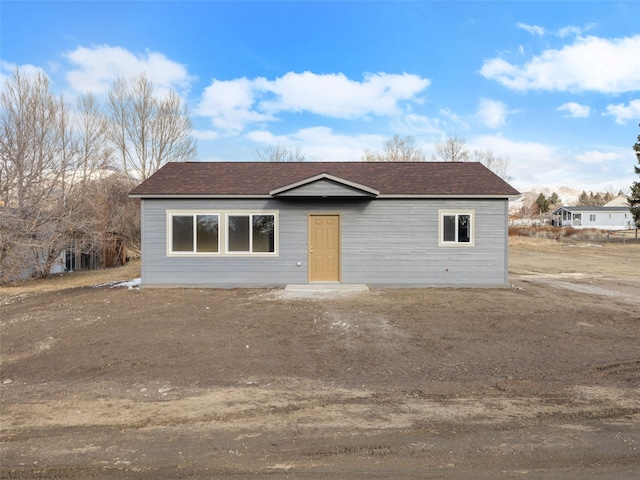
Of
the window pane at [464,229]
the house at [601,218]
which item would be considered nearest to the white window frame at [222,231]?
the window pane at [464,229]

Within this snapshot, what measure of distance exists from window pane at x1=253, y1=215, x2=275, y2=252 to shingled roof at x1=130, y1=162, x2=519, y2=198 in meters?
0.74

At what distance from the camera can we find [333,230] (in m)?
12.9

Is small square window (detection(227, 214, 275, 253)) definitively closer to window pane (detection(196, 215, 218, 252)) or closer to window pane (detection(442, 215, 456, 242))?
window pane (detection(196, 215, 218, 252))

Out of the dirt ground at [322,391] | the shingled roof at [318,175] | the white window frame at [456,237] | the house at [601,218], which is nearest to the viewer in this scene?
the dirt ground at [322,391]

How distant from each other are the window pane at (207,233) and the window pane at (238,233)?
1.48ft

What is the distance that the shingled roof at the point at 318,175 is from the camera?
498 inches

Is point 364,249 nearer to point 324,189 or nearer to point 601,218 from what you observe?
point 324,189

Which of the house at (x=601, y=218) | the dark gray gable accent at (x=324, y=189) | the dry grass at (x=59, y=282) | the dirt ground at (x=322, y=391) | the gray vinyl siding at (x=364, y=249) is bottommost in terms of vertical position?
the dry grass at (x=59, y=282)

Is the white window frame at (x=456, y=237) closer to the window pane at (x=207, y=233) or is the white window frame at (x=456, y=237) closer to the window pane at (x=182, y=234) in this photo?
the window pane at (x=207, y=233)

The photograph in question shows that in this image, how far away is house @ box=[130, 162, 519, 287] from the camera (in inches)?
502

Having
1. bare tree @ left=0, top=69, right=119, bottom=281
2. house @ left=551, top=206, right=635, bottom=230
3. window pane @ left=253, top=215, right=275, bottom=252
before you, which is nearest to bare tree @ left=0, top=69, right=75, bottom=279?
Answer: bare tree @ left=0, top=69, right=119, bottom=281

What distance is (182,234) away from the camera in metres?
12.8

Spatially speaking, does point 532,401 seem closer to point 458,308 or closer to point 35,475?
point 35,475

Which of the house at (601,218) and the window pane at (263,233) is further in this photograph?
the house at (601,218)
